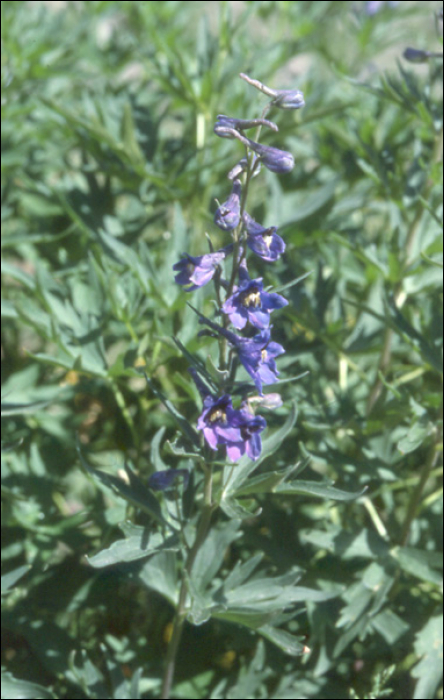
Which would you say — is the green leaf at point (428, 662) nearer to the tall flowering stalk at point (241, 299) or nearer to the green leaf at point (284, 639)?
the green leaf at point (284, 639)

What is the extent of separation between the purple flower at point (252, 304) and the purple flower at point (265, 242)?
61 millimetres

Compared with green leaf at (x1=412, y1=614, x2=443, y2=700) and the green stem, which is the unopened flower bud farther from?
green leaf at (x1=412, y1=614, x2=443, y2=700)

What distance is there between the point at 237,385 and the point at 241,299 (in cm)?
23

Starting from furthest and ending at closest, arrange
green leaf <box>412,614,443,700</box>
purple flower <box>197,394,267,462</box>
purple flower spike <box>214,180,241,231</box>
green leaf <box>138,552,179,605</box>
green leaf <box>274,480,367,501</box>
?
1. green leaf <box>412,614,443,700</box>
2. green leaf <box>138,552,179,605</box>
3. green leaf <box>274,480,367,501</box>
4. purple flower <box>197,394,267,462</box>
5. purple flower spike <box>214,180,241,231</box>

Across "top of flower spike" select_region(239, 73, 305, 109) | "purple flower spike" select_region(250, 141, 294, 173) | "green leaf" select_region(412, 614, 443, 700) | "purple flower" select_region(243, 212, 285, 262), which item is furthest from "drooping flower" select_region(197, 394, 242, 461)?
"green leaf" select_region(412, 614, 443, 700)

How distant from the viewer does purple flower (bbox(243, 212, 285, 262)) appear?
143cm

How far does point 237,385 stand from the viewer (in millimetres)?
1592

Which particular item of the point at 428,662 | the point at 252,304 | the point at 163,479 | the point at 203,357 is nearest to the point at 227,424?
the point at 252,304

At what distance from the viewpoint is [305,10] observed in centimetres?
295

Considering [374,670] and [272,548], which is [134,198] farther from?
[374,670]

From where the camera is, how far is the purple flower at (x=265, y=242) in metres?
1.43

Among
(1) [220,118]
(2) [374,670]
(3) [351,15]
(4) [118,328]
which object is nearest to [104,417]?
(4) [118,328]

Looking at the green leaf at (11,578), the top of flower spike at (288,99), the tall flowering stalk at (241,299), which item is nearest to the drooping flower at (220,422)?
the tall flowering stalk at (241,299)

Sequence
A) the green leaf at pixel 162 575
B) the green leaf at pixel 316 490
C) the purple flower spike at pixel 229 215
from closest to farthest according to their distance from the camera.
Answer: the purple flower spike at pixel 229 215 → the green leaf at pixel 316 490 → the green leaf at pixel 162 575
